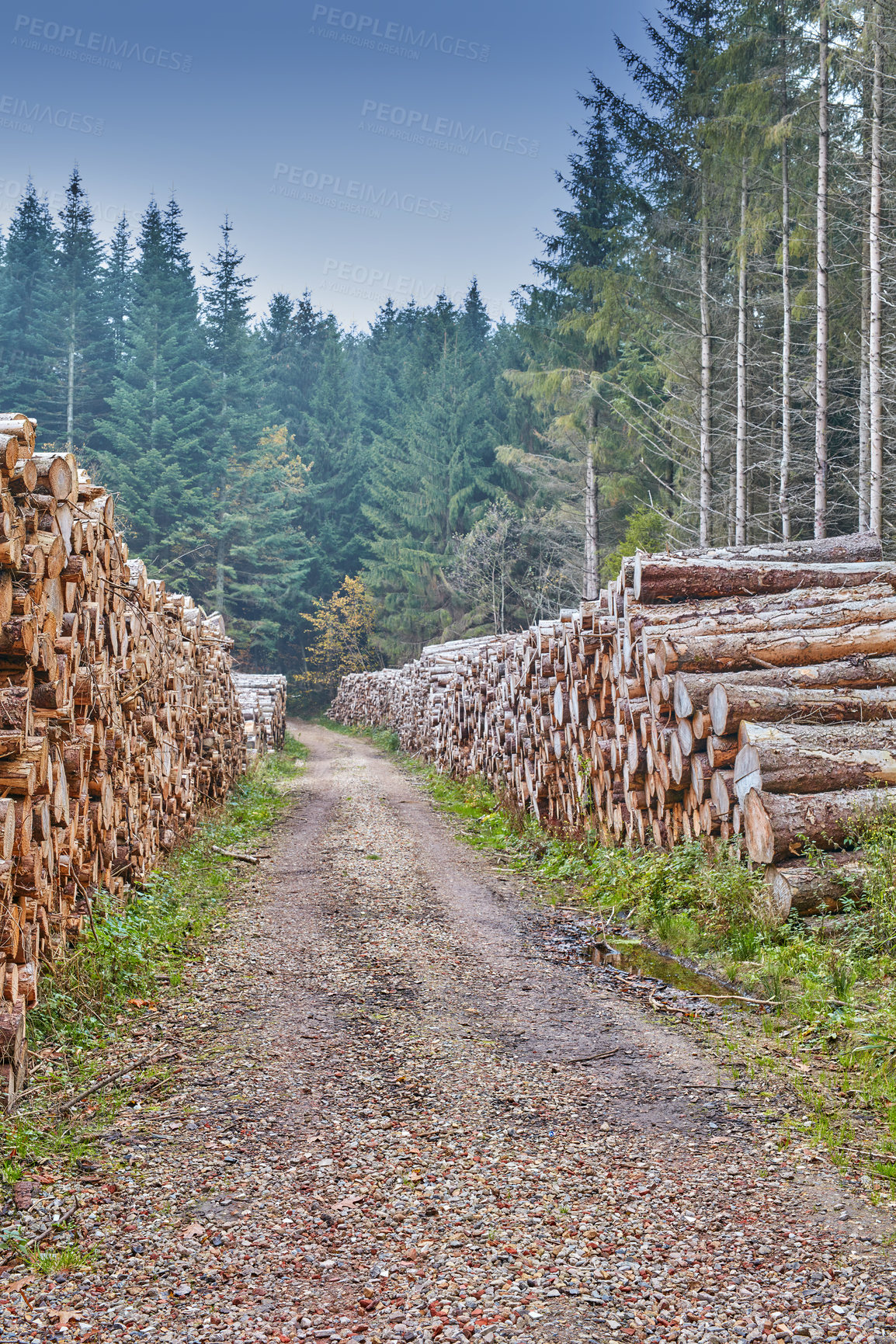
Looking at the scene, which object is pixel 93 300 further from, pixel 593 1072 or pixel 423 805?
pixel 593 1072

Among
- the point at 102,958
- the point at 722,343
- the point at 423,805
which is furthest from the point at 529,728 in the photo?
the point at 722,343

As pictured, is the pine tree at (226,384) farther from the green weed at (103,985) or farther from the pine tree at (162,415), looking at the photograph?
the green weed at (103,985)

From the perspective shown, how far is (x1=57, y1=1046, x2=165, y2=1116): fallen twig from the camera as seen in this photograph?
138 inches

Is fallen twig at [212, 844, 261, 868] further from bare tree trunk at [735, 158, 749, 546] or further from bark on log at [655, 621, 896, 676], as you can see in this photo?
bare tree trunk at [735, 158, 749, 546]

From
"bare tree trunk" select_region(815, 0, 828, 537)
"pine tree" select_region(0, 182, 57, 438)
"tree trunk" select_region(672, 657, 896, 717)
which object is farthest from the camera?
"pine tree" select_region(0, 182, 57, 438)

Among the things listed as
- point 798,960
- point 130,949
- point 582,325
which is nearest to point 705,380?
point 582,325

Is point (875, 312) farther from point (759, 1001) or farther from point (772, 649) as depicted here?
point (759, 1001)

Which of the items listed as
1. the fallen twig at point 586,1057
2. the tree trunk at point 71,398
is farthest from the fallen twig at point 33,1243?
the tree trunk at point 71,398

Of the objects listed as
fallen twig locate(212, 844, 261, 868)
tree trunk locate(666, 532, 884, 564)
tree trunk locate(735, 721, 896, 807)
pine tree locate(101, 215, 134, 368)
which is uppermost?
pine tree locate(101, 215, 134, 368)

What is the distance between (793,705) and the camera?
6098mm

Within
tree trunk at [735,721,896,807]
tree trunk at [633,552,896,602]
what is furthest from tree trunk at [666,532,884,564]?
tree trunk at [735,721,896,807]

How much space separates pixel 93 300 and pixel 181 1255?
140ft

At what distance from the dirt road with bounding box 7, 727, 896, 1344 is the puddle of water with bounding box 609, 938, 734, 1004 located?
408 mm

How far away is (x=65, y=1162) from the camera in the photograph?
3146mm
